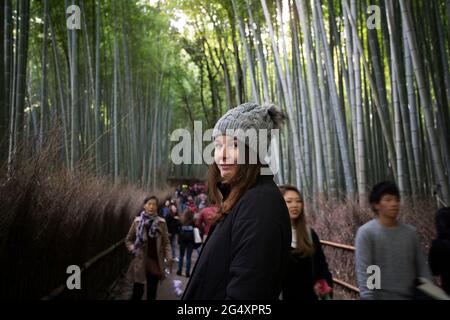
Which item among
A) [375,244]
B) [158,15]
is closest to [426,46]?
[375,244]

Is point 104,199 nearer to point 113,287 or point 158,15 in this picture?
point 113,287

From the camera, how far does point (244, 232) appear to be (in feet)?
2.83

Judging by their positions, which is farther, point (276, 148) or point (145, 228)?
point (276, 148)

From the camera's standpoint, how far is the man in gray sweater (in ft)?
5.83

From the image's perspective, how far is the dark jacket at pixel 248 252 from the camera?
822 mm

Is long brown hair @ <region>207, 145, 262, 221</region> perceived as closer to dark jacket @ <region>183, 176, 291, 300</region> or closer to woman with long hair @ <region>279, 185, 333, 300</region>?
dark jacket @ <region>183, 176, 291, 300</region>

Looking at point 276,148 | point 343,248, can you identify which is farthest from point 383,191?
point 276,148

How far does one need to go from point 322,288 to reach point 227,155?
129 cm

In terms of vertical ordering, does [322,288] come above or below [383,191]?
below

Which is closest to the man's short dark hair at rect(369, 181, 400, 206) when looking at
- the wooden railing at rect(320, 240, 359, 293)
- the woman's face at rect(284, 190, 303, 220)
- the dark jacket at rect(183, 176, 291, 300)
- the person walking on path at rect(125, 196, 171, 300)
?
the woman's face at rect(284, 190, 303, 220)

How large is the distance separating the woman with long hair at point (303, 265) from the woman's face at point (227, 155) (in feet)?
3.35

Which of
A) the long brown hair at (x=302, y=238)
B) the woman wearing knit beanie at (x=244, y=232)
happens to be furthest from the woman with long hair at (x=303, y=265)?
the woman wearing knit beanie at (x=244, y=232)

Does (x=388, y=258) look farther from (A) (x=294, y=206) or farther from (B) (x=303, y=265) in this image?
(A) (x=294, y=206)

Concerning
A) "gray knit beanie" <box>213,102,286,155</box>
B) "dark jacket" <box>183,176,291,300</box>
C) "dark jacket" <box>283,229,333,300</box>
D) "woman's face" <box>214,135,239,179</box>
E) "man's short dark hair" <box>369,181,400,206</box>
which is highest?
"gray knit beanie" <box>213,102,286,155</box>
